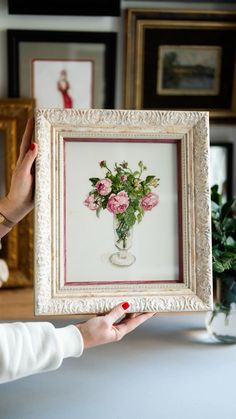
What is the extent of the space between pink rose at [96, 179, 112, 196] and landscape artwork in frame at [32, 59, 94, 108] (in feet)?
2.65

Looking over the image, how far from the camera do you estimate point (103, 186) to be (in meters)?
0.92

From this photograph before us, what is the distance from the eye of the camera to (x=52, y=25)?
1636 millimetres

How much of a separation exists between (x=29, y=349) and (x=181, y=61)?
122 cm

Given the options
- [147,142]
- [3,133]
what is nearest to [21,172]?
[147,142]

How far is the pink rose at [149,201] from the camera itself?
928 mm

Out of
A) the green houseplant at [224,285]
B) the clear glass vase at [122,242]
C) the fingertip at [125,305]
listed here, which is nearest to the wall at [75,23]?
the green houseplant at [224,285]

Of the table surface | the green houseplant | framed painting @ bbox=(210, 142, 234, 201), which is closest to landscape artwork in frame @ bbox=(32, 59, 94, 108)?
framed painting @ bbox=(210, 142, 234, 201)

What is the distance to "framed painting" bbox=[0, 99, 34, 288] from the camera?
159 cm

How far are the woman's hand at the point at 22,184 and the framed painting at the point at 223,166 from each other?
0.92 m

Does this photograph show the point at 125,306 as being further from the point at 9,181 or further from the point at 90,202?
the point at 9,181

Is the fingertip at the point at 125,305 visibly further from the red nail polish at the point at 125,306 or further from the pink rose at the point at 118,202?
the pink rose at the point at 118,202

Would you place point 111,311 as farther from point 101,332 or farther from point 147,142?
point 147,142

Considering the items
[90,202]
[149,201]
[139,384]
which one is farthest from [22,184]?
[139,384]

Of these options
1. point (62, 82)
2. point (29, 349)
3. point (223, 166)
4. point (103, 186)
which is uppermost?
point (62, 82)
